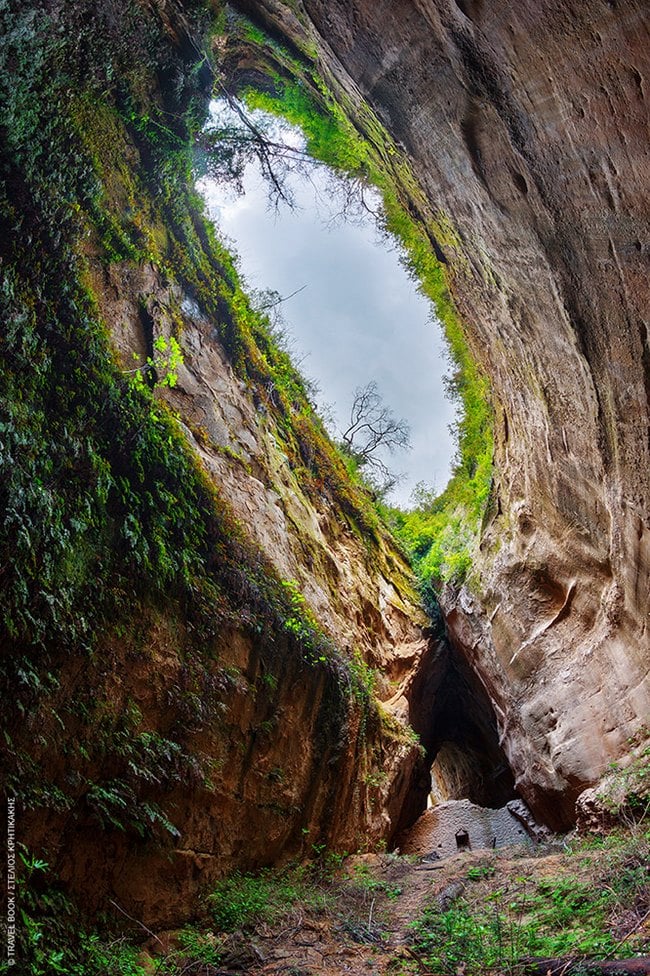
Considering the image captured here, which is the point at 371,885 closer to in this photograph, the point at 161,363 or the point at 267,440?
the point at 267,440

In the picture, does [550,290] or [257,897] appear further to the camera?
[550,290]

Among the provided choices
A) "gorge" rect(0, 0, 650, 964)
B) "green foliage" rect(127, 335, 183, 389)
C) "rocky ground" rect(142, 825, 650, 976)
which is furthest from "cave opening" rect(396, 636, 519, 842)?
"green foliage" rect(127, 335, 183, 389)

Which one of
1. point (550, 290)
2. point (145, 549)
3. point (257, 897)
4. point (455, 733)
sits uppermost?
point (550, 290)

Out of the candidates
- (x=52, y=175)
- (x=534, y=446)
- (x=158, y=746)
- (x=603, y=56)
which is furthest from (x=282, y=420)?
(x=603, y=56)

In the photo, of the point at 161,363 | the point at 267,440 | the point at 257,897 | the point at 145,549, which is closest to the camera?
the point at 257,897

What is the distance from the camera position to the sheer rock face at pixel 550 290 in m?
4.36

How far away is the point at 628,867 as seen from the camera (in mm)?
4875

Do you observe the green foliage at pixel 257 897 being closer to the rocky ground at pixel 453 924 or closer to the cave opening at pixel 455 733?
the rocky ground at pixel 453 924

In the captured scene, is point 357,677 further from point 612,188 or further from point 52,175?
point 52,175

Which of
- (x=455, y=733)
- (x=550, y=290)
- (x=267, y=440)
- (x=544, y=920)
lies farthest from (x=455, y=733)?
(x=550, y=290)

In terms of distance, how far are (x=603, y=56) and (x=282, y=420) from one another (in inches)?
374

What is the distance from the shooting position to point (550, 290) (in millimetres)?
6449

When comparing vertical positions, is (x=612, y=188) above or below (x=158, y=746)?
above

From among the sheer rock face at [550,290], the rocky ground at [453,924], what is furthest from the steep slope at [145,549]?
the sheer rock face at [550,290]
